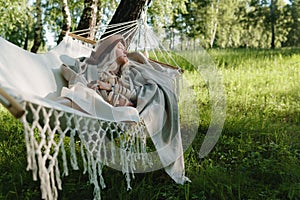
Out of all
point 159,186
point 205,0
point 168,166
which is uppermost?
point 205,0

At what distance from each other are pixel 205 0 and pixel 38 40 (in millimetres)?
13150

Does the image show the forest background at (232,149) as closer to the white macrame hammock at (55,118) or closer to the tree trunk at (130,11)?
the tree trunk at (130,11)

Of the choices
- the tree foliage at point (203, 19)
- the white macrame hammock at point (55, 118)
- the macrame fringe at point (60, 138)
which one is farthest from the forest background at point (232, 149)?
the tree foliage at point (203, 19)

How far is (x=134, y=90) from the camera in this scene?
222 cm

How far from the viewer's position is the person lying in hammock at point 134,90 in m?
1.97

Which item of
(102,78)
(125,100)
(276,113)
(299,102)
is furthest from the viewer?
(299,102)

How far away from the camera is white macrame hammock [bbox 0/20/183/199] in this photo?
1248 mm

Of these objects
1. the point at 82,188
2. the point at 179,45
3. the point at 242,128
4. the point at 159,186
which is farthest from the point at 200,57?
the point at 82,188

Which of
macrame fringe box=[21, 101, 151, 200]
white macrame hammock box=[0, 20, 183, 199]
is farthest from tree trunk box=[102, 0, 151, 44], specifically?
macrame fringe box=[21, 101, 151, 200]

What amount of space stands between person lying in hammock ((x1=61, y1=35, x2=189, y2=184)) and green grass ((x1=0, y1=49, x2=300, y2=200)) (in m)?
0.18

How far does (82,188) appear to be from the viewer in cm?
221

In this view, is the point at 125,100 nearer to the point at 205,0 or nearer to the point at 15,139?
the point at 15,139

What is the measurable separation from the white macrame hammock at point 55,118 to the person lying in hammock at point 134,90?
0.09 m

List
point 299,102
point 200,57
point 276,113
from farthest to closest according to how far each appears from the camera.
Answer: point 299,102
point 276,113
point 200,57
